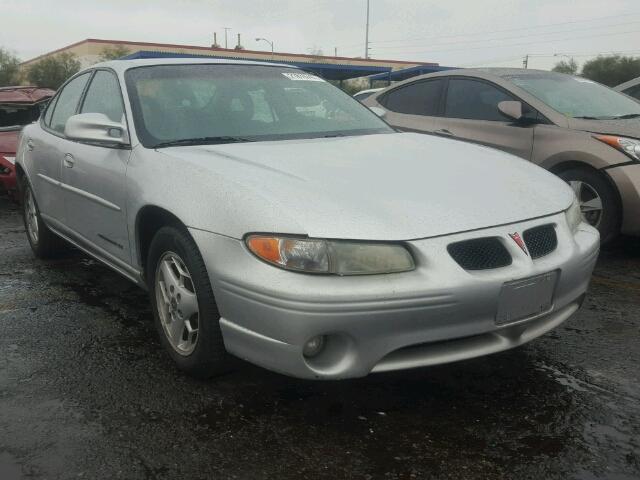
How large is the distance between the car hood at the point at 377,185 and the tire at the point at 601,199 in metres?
1.98

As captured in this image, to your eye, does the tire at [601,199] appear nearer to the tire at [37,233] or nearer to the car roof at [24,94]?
the tire at [37,233]

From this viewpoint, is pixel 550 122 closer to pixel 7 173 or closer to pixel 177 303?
pixel 177 303

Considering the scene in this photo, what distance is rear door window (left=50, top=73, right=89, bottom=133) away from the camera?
437 cm

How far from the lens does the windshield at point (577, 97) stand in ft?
18.0

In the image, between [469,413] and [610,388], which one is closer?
[469,413]

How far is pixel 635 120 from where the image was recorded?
5.32 m

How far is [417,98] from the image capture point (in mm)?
Answer: 6438

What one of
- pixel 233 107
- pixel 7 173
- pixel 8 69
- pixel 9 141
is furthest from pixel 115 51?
pixel 233 107

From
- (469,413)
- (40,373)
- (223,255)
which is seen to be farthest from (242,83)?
(469,413)

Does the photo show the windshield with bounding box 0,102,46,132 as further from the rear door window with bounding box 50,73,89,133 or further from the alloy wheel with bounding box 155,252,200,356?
the alloy wheel with bounding box 155,252,200,356

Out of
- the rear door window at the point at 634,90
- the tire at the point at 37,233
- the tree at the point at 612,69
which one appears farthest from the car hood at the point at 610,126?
the tree at the point at 612,69

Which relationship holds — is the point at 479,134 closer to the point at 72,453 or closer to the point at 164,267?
the point at 164,267

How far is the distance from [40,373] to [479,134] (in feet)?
13.8

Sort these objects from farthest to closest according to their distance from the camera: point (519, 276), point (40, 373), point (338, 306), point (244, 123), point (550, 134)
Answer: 1. point (550, 134)
2. point (244, 123)
3. point (40, 373)
4. point (519, 276)
5. point (338, 306)
